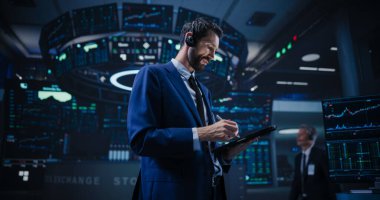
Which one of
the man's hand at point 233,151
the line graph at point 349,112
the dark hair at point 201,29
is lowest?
the man's hand at point 233,151

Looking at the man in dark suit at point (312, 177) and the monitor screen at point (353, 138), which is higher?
the monitor screen at point (353, 138)

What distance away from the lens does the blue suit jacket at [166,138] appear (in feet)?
3.04

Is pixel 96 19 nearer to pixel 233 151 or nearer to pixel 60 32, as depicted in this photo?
pixel 60 32

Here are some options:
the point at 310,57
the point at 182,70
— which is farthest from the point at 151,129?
the point at 310,57

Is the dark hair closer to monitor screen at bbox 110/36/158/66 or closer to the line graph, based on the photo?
the line graph

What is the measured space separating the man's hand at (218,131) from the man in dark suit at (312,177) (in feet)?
8.85

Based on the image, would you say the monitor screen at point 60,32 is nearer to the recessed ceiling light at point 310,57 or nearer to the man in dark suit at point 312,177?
the man in dark suit at point 312,177

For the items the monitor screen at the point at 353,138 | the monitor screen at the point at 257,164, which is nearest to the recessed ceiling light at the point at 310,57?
the monitor screen at the point at 257,164

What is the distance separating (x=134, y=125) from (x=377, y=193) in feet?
5.85

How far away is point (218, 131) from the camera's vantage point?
3.03 feet

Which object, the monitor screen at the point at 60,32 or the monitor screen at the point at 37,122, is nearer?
the monitor screen at the point at 60,32

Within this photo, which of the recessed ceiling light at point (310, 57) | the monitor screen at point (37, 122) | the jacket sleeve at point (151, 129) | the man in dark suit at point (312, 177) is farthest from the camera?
the recessed ceiling light at point (310, 57)

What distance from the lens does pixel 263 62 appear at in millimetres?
7117

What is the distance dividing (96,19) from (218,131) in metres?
3.15
